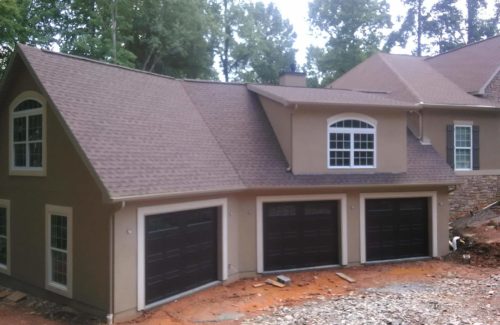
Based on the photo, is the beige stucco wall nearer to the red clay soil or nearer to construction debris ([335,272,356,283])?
the red clay soil

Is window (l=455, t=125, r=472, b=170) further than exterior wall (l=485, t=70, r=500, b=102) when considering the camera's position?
No

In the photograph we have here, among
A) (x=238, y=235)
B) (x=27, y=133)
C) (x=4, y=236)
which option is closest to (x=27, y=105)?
(x=27, y=133)

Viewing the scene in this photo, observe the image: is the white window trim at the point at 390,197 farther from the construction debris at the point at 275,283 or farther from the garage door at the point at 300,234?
the construction debris at the point at 275,283

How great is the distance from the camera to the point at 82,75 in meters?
11.9

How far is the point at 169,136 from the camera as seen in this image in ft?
40.1

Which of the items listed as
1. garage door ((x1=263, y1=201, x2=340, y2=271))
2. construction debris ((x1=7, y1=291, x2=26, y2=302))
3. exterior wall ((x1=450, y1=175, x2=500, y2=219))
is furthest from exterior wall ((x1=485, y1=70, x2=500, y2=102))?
construction debris ((x1=7, y1=291, x2=26, y2=302))

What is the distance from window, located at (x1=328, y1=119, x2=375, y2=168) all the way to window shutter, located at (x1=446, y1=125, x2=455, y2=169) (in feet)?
18.0

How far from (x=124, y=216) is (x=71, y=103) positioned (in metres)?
3.21

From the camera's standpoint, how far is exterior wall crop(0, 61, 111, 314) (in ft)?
31.4

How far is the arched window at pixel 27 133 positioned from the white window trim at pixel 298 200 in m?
6.33

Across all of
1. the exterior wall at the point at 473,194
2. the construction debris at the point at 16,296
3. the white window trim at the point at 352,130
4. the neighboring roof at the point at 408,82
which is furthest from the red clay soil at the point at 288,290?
the neighboring roof at the point at 408,82

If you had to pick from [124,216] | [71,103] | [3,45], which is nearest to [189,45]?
[3,45]

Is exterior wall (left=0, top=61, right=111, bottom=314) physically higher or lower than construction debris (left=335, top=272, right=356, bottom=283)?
higher

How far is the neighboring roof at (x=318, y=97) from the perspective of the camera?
44.6 ft
